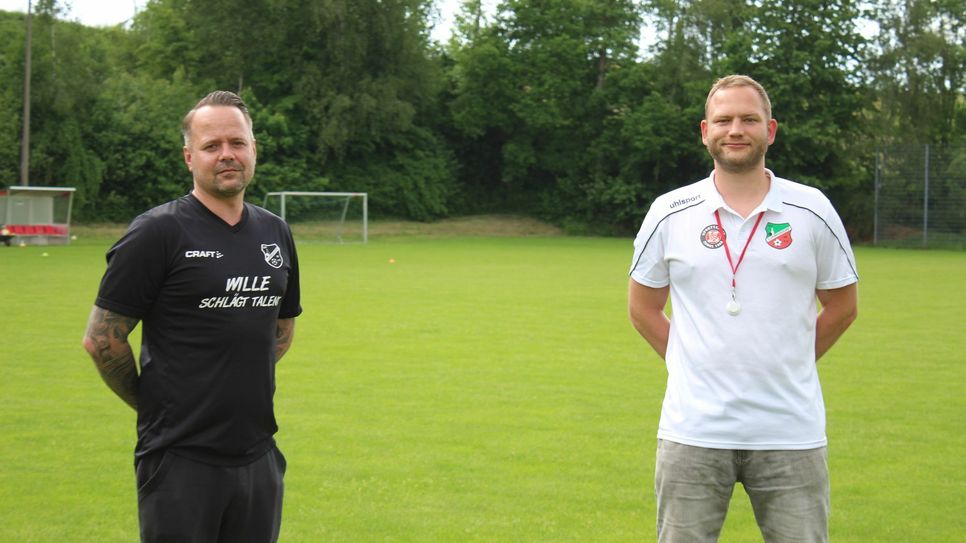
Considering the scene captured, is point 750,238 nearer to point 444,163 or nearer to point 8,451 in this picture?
point 8,451

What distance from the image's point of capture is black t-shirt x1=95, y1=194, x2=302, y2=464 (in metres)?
3.28

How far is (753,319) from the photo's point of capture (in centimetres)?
341

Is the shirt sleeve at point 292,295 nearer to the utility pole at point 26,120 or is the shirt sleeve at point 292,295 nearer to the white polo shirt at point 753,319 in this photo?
the white polo shirt at point 753,319

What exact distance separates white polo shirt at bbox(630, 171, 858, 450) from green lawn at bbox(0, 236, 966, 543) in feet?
8.54

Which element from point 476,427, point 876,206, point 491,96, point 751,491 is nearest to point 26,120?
point 491,96

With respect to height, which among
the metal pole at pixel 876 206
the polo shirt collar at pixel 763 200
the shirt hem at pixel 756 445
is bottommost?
the shirt hem at pixel 756 445

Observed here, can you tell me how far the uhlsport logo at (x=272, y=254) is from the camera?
349 centimetres

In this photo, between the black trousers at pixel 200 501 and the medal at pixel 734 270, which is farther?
the medal at pixel 734 270

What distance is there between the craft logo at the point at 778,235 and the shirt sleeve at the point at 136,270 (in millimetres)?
1978

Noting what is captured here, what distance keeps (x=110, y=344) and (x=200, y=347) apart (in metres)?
0.32

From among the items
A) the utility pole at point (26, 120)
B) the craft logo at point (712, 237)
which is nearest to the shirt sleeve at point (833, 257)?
the craft logo at point (712, 237)

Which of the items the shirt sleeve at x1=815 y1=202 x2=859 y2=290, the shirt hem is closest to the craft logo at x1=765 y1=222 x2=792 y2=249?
the shirt sleeve at x1=815 y1=202 x2=859 y2=290

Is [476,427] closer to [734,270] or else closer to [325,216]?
[734,270]

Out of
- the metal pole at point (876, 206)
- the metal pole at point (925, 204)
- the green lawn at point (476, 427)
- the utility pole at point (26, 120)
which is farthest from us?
the metal pole at point (876, 206)
